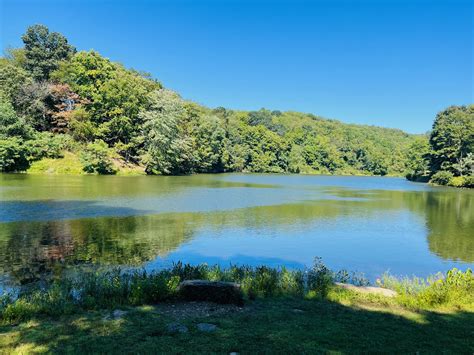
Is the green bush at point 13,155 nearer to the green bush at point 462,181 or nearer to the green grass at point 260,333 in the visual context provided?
the green grass at point 260,333

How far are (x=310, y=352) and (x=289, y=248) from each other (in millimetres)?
12558

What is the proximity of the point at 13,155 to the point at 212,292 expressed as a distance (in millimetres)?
58779

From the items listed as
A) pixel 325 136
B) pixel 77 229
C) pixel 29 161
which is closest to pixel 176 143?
pixel 29 161

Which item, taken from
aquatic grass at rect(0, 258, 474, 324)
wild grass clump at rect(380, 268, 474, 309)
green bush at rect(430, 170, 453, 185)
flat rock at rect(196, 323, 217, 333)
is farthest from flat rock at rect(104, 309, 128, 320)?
green bush at rect(430, 170, 453, 185)

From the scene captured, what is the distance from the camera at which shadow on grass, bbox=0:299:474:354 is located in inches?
240

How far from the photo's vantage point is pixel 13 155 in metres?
56.7

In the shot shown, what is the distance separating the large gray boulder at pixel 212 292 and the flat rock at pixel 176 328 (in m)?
1.65

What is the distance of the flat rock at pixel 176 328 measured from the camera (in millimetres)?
6754

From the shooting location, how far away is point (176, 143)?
7294 centimetres

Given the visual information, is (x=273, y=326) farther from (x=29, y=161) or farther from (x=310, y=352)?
(x=29, y=161)

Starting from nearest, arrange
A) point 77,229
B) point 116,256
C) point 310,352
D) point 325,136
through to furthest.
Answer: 1. point 310,352
2. point 116,256
3. point 77,229
4. point 325,136

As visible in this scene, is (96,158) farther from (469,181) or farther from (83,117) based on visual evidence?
(469,181)

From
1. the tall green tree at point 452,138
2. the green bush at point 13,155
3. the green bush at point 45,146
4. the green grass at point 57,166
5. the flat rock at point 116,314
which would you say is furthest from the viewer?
the tall green tree at point 452,138

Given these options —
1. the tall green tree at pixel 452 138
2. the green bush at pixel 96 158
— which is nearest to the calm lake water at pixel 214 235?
the green bush at pixel 96 158
